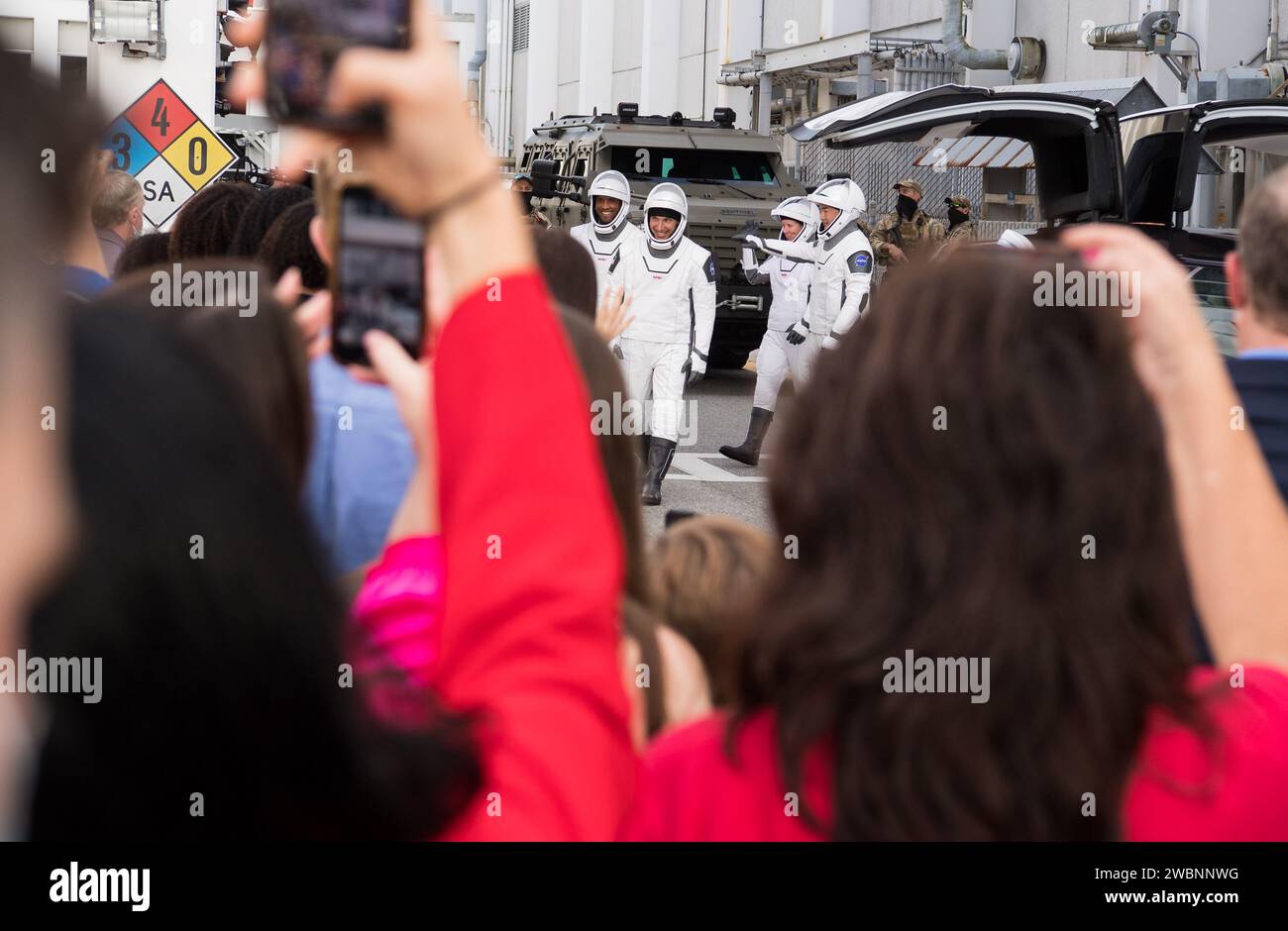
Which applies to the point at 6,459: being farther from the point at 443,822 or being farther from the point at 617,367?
the point at 617,367

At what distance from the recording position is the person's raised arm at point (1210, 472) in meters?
1.71

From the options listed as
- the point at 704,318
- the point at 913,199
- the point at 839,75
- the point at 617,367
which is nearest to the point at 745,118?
the point at 839,75

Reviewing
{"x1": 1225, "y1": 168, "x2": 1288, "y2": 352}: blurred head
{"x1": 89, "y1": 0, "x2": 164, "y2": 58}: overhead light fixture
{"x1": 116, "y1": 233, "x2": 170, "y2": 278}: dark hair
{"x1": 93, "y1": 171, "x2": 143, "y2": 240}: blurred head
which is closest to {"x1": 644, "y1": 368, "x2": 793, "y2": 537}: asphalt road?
{"x1": 93, "y1": 171, "x2": 143, "y2": 240}: blurred head

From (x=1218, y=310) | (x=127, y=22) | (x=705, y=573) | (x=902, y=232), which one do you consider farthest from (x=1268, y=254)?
(x=902, y=232)

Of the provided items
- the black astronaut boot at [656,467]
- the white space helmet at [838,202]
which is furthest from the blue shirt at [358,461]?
the white space helmet at [838,202]

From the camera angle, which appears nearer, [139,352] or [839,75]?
[139,352]

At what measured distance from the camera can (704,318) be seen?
11.9 m

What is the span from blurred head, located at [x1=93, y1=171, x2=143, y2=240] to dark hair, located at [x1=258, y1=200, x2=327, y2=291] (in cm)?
281

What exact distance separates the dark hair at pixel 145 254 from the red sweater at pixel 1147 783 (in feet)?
12.8

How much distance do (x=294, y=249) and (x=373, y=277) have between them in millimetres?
2464

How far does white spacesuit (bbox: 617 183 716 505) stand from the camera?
38.3 ft

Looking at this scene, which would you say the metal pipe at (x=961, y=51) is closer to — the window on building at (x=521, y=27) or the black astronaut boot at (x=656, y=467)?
the black astronaut boot at (x=656, y=467)

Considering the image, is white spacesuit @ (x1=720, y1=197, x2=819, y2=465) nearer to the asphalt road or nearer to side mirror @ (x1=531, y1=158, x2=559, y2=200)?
the asphalt road
